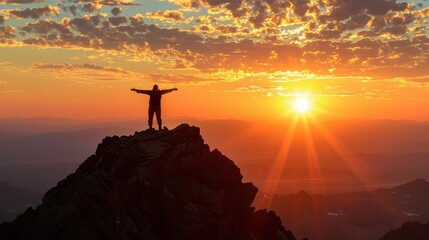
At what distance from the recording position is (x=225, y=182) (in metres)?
56.2

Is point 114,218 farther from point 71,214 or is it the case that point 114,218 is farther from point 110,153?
point 110,153

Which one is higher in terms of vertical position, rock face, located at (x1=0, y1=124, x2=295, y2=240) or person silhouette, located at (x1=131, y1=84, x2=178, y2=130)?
person silhouette, located at (x1=131, y1=84, x2=178, y2=130)

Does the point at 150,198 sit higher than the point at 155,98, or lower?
lower

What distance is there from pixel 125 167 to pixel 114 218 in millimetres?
8522

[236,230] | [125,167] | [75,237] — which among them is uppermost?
[125,167]

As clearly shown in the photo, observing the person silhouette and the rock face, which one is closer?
the rock face

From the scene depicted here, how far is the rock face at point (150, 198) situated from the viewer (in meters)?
43.2

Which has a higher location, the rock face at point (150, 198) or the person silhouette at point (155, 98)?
the person silhouette at point (155, 98)

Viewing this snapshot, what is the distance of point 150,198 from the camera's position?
1938 inches

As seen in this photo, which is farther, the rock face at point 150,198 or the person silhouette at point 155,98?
the person silhouette at point 155,98

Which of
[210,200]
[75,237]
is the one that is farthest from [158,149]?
[75,237]

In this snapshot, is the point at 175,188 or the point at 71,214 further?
the point at 175,188

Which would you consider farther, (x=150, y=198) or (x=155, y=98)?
(x=155, y=98)

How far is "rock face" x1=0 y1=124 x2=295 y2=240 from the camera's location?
43156mm
